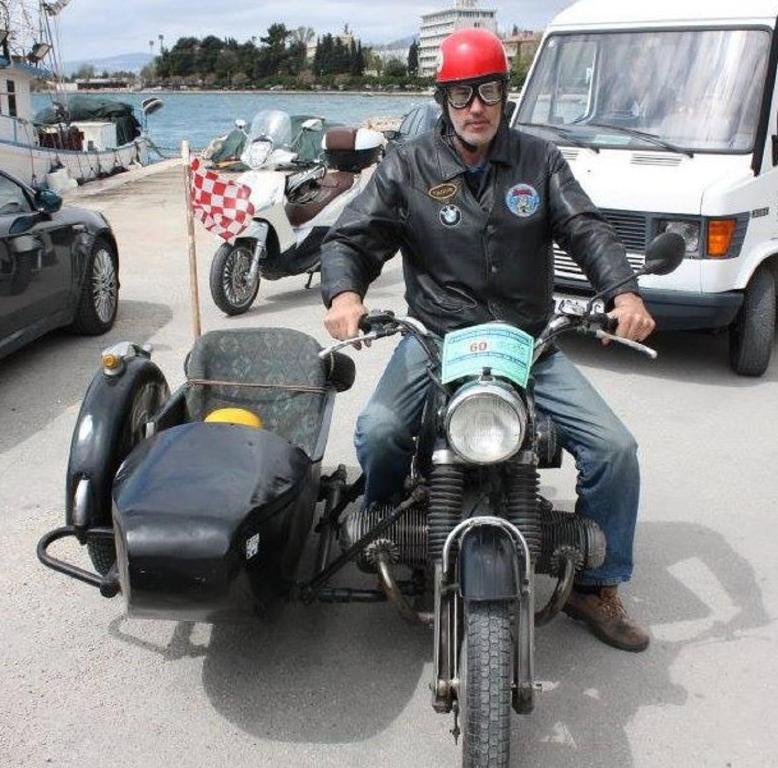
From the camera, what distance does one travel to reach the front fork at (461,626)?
2.59 meters

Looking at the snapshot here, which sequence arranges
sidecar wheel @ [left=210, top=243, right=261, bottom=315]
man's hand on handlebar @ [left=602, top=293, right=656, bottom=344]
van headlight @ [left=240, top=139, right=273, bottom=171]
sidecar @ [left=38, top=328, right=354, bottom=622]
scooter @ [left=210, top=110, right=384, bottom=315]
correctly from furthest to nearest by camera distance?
van headlight @ [left=240, top=139, right=273, bottom=171] < scooter @ [left=210, top=110, right=384, bottom=315] < sidecar wheel @ [left=210, top=243, right=261, bottom=315] < man's hand on handlebar @ [left=602, top=293, right=656, bottom=344] < sidecar @ [left=38, top=328, right=354, bottom=622]

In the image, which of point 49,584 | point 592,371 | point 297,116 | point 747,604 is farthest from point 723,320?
point 297,116

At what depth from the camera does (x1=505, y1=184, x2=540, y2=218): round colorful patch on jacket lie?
3320mm

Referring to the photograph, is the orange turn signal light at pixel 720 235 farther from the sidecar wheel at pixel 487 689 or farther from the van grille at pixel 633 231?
the sidecar wheel at pixel 487 689

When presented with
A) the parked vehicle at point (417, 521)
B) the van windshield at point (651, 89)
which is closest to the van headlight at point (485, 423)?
the parked vehicle at point (417, 521)

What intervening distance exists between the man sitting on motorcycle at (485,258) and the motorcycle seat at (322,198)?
5.78 m

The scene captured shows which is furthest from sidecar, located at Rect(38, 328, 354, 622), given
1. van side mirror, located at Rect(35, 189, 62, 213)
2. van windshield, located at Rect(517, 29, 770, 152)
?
van windshield, located at Rect(517, 29, 770, 152)

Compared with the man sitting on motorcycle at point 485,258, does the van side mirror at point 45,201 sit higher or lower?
lower

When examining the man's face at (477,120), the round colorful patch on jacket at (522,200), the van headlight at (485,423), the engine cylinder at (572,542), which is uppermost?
the man's face at (477,120)

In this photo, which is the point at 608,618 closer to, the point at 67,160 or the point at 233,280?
the point at 233,280

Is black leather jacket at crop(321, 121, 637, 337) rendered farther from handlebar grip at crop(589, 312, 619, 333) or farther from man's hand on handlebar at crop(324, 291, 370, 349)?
handlebar grip at crop(589, 312, 619, 333)

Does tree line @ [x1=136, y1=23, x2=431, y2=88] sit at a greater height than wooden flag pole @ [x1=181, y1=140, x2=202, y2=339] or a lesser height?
lesser

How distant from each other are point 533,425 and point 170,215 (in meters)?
12.3

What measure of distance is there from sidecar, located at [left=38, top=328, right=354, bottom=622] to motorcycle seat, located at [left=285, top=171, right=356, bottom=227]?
5.05 metres
